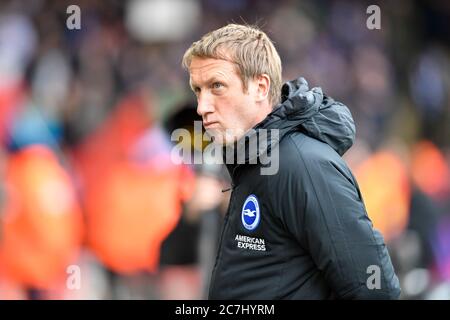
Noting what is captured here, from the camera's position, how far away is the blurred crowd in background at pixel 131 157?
615 cm

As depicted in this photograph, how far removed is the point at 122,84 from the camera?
22.9ft

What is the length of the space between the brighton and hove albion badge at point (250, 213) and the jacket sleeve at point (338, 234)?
11 centimetres

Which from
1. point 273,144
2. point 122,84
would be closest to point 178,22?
point 122,84

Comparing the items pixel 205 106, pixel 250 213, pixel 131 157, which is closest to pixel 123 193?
pixel 131 157

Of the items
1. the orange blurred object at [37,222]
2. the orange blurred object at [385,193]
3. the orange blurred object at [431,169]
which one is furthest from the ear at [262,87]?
the orange blurred object at [431,169]

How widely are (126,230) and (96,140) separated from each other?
2.39 ft

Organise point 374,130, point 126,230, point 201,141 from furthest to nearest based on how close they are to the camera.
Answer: point 374,130, point 126,230, point 201,141

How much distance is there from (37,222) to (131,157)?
89 centimetres

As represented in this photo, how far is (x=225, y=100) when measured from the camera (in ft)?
9.20

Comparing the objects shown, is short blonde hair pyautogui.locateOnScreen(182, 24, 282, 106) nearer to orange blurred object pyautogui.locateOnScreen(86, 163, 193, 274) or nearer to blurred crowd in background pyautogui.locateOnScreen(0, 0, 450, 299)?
blurred crowd in background pyautogui.locateOnScreen(0, 0, 450, 299)

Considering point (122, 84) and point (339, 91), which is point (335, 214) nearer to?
point (122, 84)

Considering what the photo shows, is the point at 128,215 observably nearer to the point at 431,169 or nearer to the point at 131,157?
the point at 131,157

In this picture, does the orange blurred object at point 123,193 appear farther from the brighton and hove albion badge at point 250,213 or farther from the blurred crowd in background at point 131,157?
the brighton and hove albion badge at point 250,213
